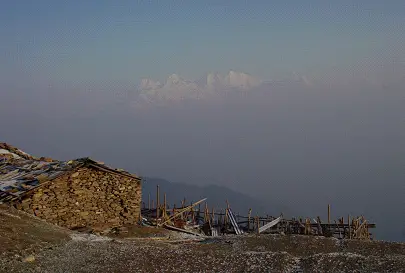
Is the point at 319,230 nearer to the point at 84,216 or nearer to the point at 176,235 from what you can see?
the point at 176,235

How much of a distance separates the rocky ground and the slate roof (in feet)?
8.30

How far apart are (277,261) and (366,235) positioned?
78.6 feet

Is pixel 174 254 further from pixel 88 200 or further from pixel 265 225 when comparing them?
pixel 265 225

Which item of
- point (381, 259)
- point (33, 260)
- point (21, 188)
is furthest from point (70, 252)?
point (381, 259)

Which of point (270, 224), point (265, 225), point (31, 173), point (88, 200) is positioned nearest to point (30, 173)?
point (31, 173)

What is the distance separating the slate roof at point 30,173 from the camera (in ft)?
79.1

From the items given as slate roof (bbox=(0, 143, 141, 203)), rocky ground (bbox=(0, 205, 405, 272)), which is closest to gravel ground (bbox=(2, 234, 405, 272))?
rocky ground (bbox=(0, 205, 405, 272))

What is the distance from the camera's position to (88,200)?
26.3 m

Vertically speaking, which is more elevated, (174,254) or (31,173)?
(31,173)

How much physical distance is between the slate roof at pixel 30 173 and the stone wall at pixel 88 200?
35 cm

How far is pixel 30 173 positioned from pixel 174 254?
12668 millimetres

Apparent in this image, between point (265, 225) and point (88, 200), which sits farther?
point (265, 225)

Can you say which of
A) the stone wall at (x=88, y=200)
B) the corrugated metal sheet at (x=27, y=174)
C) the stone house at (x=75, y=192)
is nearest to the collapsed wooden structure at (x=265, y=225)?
the stone wall at (x=88, y=200)

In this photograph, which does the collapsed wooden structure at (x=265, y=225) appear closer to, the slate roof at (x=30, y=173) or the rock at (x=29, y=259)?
the slate roof at (x=30, y=173)
